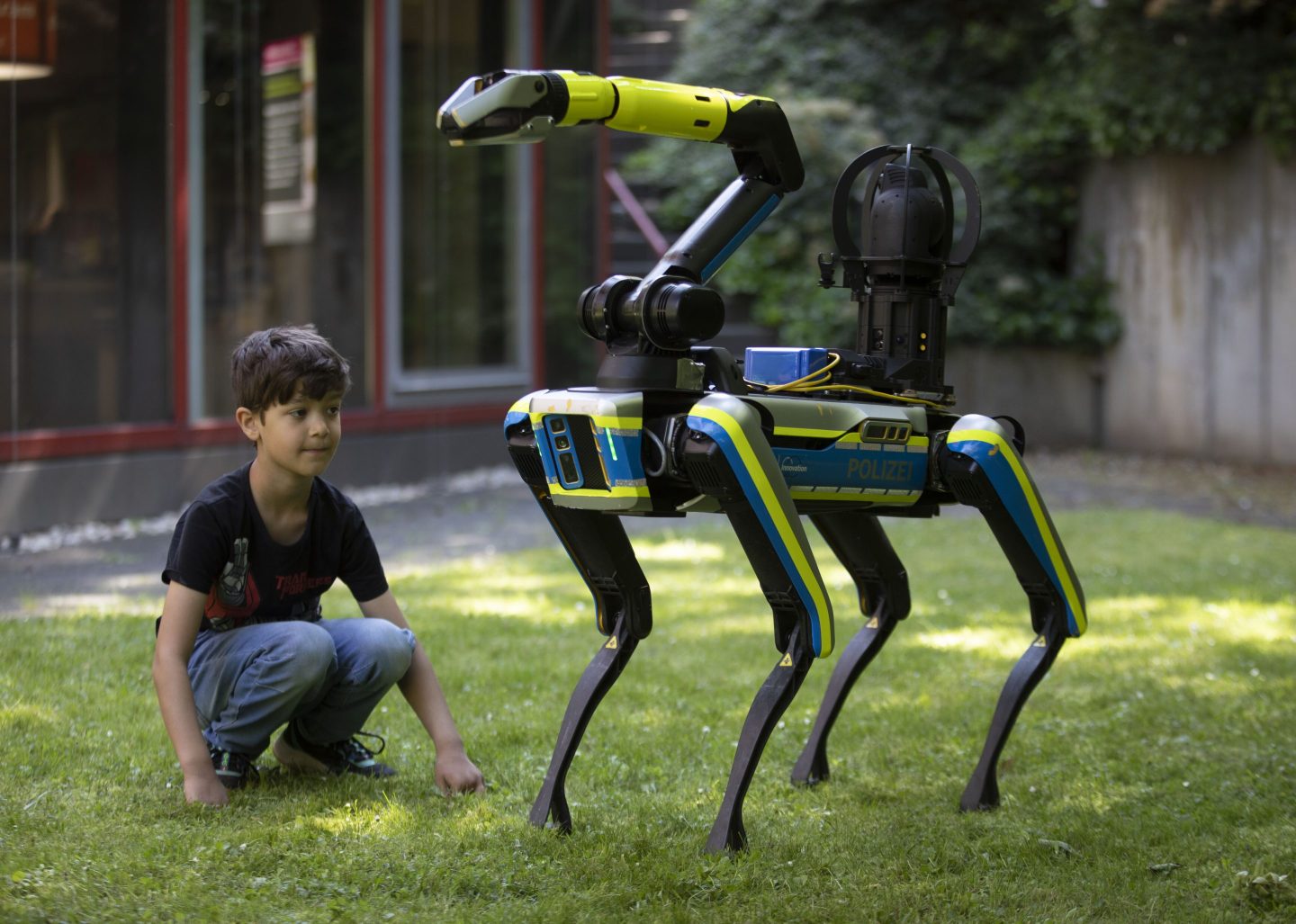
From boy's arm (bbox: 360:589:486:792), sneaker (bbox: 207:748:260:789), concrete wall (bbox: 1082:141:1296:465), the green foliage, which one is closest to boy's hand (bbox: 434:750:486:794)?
boy's arm (bbox: 360:589:486:792)

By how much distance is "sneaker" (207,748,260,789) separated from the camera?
3689mm

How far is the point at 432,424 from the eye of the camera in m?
10.3

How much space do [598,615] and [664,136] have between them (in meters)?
1.08

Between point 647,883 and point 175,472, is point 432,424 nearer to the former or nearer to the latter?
point 175,472

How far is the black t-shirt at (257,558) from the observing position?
353cm

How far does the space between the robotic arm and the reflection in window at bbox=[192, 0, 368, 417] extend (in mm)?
6117

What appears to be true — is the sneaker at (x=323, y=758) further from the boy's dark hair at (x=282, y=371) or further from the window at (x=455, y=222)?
the window at (x=455, y=222)

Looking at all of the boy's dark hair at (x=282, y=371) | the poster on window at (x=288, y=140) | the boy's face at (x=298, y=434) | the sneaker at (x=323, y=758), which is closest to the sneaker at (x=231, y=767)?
the sneaker at (x=323, y=758)

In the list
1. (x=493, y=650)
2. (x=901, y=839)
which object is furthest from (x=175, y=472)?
(x=901, y=839)

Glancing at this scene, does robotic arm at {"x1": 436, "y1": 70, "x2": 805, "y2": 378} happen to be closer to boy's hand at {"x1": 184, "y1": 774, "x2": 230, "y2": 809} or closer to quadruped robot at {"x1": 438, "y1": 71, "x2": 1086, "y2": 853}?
quadruped robot at {"x1": 438, "y1": 71, "x2": 1086, "y2": 853}

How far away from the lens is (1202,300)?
12.7 m

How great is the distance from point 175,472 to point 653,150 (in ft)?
24.0

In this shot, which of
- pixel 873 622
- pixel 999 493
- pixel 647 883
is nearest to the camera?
pixel 647 883

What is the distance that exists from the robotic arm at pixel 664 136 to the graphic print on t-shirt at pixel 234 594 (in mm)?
1064
